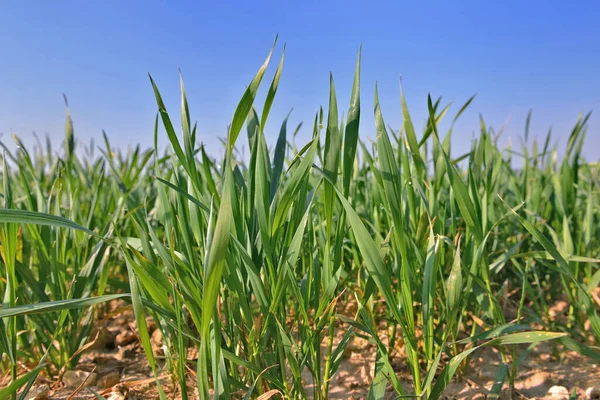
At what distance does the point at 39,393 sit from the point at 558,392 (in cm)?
114

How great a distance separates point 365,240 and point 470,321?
70 centimetres

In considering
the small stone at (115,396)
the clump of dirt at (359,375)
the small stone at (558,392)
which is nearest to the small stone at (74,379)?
the clump of dirt at (359,375)

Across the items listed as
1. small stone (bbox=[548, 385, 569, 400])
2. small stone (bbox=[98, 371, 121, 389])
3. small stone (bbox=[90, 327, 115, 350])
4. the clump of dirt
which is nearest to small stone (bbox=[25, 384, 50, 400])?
the clump of dirt

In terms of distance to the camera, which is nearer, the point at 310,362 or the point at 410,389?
the point at 310,362

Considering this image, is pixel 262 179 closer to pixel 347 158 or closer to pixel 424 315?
pixel 347 158

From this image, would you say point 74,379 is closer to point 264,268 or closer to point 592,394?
point 264,268

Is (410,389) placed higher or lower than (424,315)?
lower

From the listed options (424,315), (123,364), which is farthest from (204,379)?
(123,364)

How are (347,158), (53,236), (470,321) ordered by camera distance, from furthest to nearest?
(470,321) → (53,236) → (347,158)

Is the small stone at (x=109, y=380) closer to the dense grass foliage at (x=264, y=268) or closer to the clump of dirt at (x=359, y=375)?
the clump of dirt at (x=359, y=375)

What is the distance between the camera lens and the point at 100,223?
4.99ft

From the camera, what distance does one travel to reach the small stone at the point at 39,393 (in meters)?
1.04

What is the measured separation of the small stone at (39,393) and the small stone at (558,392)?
112 cm

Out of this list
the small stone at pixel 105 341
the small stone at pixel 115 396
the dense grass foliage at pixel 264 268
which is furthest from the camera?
the small stone at pixel 105 341
